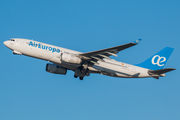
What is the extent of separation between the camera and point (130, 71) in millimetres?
37250

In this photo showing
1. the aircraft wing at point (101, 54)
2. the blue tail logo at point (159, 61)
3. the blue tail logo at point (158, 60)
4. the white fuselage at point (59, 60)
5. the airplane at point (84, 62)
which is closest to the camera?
the aircraft wing at point (101, 54)

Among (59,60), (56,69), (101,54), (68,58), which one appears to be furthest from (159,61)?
(56,69)

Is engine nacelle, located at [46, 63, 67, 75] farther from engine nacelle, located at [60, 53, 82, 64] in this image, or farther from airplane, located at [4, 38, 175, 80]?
engine nacelle, located at [60, 53, 82, 64]

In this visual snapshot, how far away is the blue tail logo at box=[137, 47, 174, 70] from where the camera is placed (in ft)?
127

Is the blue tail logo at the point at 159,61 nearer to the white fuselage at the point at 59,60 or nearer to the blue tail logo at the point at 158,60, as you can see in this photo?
the blue tail logo at the point at 158,60

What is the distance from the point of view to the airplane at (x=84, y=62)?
34.7 m

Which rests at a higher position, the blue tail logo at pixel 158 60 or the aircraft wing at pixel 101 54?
the blue tail logo at pixel 158 60

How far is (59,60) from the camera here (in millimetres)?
35375

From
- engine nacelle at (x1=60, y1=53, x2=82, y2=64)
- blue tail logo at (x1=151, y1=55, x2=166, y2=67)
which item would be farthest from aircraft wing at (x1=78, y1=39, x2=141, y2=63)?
blue tail logo at (x1=151, y1=55, x2=166, y2=67)

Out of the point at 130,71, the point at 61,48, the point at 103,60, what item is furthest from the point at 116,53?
the point at 61,48

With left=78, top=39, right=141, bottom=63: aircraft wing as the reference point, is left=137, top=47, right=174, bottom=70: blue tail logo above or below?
above

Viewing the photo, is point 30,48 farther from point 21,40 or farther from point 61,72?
point 61,72

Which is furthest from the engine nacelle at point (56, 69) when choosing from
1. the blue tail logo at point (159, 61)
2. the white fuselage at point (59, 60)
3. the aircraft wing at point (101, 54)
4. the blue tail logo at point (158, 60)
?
the blue tail logo at point (159, 61)

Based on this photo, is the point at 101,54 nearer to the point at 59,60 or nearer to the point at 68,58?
the point at 68,58
